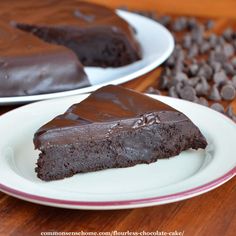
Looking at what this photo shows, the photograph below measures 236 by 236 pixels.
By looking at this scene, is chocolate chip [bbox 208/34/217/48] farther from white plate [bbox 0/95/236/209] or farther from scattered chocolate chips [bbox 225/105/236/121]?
white plate [bbox 0/95/236/209]

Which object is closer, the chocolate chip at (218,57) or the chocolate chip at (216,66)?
the chocolate chip at (216,66)

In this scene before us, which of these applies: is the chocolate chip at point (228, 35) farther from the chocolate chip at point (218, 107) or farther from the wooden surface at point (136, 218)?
the wooden surface at point (136, 218)

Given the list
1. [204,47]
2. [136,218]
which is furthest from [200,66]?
[136,218]

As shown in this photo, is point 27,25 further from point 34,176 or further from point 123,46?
point 34,176

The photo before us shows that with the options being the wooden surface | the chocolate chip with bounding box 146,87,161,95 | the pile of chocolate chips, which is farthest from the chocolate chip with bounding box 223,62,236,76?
the wooden surface

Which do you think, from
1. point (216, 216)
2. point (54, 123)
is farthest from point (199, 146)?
point (54, 123)

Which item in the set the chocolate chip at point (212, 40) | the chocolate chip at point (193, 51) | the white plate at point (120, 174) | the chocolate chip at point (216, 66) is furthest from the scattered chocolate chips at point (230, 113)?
the chocolate chip at point (212, 40)
